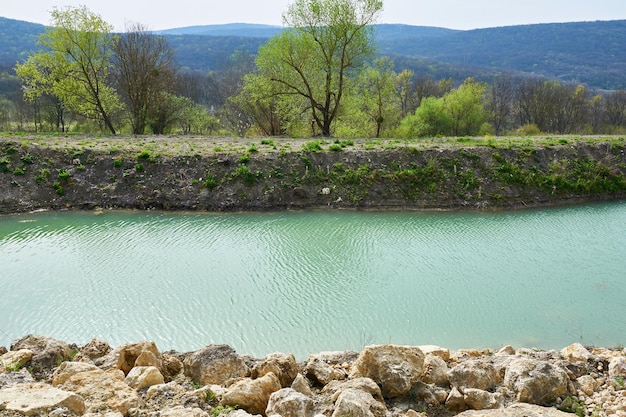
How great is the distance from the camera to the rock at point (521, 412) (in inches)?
204

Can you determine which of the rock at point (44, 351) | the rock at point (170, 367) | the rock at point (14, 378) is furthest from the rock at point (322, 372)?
the rock at point (44, 351)

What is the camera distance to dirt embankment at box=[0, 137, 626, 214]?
21.3m

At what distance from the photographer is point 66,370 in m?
6.13

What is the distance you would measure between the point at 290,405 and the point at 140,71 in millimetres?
35706

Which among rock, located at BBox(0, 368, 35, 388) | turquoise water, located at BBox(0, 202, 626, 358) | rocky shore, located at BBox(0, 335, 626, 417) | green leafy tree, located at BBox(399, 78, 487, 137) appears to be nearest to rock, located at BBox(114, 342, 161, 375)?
rocky shore, located at BBox(0, 335, 626, 417)

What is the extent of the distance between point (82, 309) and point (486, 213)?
17245mm

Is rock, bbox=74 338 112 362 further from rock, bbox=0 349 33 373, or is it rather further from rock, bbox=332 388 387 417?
rock, bbox=332 388 387 417

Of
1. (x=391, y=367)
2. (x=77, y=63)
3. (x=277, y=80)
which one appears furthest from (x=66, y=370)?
(x=77, y=63)

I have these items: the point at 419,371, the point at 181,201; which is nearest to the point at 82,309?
the point at 419,371

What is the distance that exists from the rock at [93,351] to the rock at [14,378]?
3.13ft

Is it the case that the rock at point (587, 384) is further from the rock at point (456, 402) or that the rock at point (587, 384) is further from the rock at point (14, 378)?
the rock at point (14, 378)

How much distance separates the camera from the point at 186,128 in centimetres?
5200

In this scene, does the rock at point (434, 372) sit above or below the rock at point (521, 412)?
below

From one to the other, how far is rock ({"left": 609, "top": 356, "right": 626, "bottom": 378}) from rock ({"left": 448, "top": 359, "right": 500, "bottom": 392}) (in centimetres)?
179
